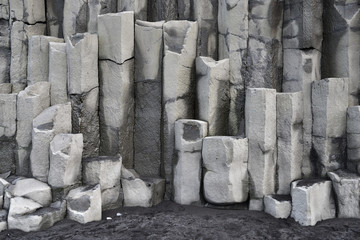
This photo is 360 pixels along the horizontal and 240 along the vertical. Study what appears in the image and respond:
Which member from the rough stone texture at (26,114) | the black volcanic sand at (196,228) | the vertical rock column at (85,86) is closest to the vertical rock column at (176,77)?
the black volcanic sand at (196,228)

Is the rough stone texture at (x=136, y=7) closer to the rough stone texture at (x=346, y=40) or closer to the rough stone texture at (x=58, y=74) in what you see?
the rough stone texture at (x=58, y=74)

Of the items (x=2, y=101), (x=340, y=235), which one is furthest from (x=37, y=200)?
(x=340, y=235)

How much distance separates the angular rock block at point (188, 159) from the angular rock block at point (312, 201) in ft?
3.44

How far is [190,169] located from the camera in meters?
3.99

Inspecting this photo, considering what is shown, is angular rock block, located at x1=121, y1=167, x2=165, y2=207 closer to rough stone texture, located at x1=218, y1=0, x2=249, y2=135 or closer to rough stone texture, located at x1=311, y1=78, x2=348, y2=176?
rough stone texture, located at x1=218, y1=0, x2=249, y2=135

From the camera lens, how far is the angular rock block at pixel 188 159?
12.9 feet

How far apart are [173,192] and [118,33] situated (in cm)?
194

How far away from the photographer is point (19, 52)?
4562 millimetres

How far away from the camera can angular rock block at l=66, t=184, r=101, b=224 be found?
140 inches

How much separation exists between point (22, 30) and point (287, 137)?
3.56 meters

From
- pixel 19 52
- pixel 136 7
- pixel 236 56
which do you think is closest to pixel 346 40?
pixel 236 56

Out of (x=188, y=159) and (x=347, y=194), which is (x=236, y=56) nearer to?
(x=188, y=159)

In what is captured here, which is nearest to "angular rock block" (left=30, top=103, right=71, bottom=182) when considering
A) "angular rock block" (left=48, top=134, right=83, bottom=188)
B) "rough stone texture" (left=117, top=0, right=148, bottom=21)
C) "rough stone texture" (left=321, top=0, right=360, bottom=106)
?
"angular rock block" (left=48, top=134, right=83, bottom=188)

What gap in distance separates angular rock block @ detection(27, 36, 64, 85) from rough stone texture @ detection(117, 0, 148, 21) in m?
1.00
